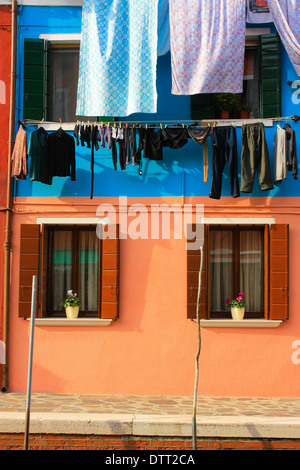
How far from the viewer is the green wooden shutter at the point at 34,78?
32.1ft

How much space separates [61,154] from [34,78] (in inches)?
55.5

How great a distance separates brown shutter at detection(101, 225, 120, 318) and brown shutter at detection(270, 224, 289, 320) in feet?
7.88

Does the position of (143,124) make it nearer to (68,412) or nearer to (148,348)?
(148,348)

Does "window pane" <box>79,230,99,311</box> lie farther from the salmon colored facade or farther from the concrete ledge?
the concrete ledge

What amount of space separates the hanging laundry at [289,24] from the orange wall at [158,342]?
2251 millimetres

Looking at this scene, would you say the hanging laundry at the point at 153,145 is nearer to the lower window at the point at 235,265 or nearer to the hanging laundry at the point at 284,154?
the lower window at the point at 235,265

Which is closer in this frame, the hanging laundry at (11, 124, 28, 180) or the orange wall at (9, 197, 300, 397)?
the hanging laundry at (11, 124, 28, 180)

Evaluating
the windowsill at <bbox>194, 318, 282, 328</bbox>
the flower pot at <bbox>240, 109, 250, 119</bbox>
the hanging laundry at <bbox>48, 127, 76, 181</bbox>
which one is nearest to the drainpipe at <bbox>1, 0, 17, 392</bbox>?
the hanging laundry at <bbox>48, 127, 76, 181</bbox>

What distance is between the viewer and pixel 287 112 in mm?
9672

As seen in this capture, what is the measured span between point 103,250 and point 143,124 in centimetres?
213

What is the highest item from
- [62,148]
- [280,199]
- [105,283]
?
[62,148]

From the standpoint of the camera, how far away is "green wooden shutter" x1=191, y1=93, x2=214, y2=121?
971 centimetres

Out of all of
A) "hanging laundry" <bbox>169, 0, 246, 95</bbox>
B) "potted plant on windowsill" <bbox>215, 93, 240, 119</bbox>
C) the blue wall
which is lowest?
the blue wall
